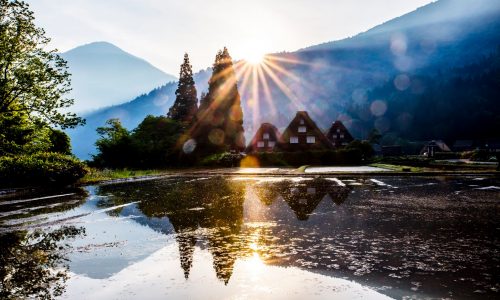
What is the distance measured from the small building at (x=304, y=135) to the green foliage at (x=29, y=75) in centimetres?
4766

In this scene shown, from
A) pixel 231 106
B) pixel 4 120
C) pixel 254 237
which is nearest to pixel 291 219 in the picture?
pixel 254 237

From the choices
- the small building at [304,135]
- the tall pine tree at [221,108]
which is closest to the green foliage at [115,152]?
the tall pine tree at [221,108]

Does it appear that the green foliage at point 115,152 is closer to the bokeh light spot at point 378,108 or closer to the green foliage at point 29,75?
the green foliage at point 29,75

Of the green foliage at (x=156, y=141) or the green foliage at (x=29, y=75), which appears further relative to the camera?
the green foliage at (x=156, y=141)

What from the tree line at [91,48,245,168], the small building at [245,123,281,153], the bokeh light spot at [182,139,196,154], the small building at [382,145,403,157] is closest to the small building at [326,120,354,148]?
the small building at [245,123,281,153]

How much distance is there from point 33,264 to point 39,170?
14.9 meters

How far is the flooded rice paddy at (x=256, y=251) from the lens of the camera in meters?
5.13

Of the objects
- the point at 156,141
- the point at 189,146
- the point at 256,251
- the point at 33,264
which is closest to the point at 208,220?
the point at 256,251

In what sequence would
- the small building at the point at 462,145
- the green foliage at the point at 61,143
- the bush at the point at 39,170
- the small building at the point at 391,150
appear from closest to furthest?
the bush at the point at 39,170 → the green foliage at the point at 61,143 → the small building at the point at 391,150 → the small building at the point at 462,145

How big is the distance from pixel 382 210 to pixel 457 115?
12058cm

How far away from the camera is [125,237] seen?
848 centimetres

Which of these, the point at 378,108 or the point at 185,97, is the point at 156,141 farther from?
the point at 378,108

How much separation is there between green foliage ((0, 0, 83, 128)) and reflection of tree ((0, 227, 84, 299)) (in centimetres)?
1593

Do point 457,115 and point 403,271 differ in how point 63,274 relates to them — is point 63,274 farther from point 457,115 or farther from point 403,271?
point 457,115
